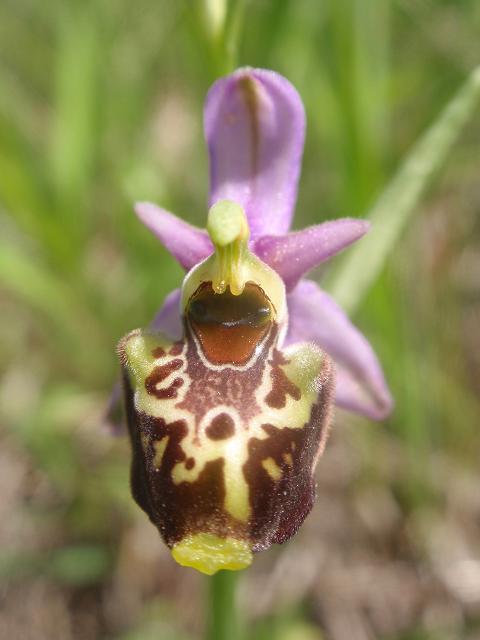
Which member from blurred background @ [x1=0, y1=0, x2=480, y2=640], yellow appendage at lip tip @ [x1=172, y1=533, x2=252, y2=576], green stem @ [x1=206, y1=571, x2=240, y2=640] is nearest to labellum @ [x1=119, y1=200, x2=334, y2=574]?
yellow appendage at lip tip @ [x1=172, y1=533, x2=252, y2=576]

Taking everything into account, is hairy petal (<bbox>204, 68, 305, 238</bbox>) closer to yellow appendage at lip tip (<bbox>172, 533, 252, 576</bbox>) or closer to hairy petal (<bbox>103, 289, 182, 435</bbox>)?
hairy petal (<bbox>103, 289, 182, 435</bbox>)

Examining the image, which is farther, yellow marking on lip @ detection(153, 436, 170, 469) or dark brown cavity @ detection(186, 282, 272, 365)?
dark brown cavity @ detection(186, 282, 272, 365)

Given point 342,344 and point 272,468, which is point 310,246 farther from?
point 272,468

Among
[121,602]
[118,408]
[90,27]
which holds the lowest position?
[121,602]

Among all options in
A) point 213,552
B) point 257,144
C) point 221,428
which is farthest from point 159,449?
point 257,144

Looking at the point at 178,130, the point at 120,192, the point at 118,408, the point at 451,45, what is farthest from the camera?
the point at 178,130

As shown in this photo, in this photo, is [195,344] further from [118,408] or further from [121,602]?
[121,602]

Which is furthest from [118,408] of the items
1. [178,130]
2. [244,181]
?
[178,130]
